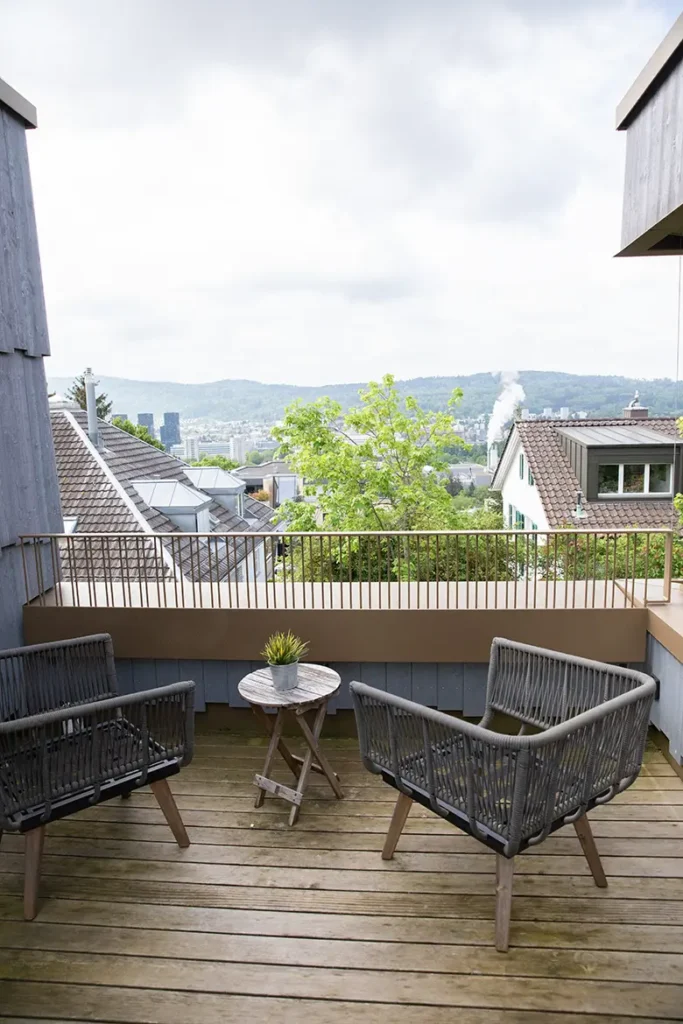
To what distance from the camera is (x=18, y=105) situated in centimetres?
421

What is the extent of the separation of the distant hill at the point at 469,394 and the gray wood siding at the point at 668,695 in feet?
15.9

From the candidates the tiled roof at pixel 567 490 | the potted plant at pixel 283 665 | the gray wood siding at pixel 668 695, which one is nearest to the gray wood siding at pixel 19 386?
the potted plant at pixel 283 665

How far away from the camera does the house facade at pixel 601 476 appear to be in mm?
12086

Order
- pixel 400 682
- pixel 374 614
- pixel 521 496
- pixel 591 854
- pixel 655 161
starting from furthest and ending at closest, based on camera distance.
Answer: pixel 521 496, pixel 400 682, pixel 374 614, pixel 655 161, pixel 591 854

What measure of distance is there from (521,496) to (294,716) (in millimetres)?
10440

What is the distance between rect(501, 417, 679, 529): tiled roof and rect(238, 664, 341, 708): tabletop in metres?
8.90

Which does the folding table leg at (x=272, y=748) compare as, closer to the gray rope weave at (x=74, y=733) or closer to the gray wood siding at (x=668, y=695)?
the gray rope weave at (x=74, y=733)

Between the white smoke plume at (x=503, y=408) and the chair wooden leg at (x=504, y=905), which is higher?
the white smoke plume at (x=503, y=408)

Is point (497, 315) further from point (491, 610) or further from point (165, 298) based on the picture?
point (491, 610)

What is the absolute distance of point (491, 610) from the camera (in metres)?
4.06

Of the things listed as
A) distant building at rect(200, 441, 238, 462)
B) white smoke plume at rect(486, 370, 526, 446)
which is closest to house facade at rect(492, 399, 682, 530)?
white smoke plume at rect(486, 370, 526, 446)

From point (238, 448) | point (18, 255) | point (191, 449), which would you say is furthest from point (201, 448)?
point (18, 255)

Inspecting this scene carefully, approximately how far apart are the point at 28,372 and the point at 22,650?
1945 millimetres

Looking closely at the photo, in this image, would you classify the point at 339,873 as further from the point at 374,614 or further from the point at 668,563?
the point at 668,563
